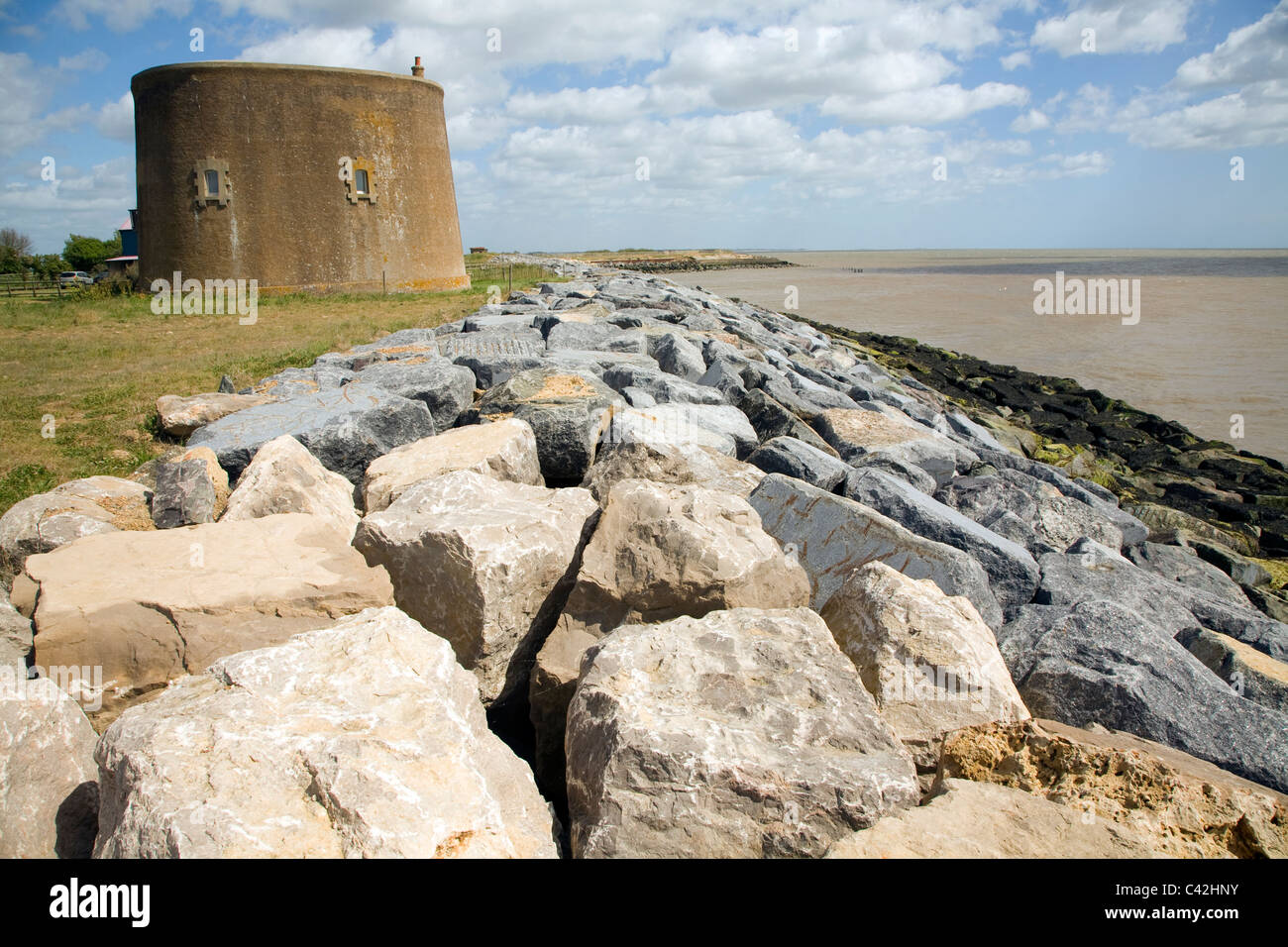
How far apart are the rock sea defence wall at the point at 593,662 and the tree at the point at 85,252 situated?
53.1 m

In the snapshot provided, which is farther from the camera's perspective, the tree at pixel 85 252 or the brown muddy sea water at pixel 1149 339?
the tree at pixel 85 252

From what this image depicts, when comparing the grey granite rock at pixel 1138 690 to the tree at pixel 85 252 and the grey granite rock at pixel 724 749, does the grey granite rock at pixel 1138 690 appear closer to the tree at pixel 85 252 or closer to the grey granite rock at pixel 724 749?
the grey granite rock at pixel 724 749

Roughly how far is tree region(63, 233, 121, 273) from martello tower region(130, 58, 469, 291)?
1434 inches

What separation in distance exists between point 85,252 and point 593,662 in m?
57.5

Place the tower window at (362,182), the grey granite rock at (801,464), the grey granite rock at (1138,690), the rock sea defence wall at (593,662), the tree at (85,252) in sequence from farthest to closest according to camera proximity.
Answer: the tree at (85,252)
the tower window at (362,182)
the grey granite rock at (801,464)
the grey granite rock at (1138,690)
the rock sea defence wall at (593,662)

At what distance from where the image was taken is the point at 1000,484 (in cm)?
486

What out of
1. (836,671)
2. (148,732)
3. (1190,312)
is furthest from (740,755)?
(1190,312)

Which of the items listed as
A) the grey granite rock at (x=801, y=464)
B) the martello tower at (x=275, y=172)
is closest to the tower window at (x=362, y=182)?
the martello tower at (x=275, y=172)

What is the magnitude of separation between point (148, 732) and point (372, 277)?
17.3m

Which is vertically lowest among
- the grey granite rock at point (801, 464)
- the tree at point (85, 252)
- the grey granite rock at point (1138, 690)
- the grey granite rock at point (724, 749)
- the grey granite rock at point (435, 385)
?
the grey granite rock at point (1138, 690)

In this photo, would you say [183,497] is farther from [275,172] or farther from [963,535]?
[275,172]

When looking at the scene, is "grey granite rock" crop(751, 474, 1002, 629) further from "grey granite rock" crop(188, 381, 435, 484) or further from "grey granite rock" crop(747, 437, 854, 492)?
"grey granite rock" crop(188, 381, 435, 484)

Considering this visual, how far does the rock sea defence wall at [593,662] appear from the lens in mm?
1781
